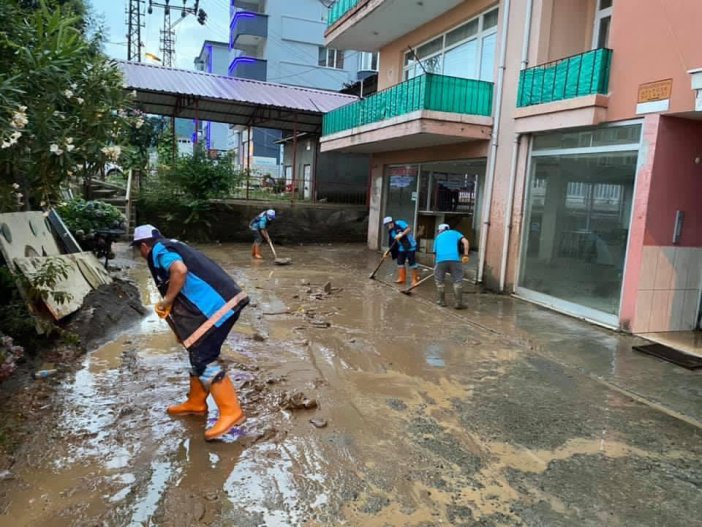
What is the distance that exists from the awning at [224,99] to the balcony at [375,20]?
9.43 ft

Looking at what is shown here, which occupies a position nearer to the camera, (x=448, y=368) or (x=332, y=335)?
(x=448, y=368)

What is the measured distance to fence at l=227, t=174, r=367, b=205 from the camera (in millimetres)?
17719

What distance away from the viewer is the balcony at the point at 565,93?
7109 mm

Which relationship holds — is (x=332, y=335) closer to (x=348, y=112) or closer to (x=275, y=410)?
(x=275, y=410)

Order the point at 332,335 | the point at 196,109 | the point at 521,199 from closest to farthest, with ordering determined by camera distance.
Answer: the point at 332,335, the point at 521,199, the point at 196,109

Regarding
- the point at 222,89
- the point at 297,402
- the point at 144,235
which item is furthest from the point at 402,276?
the point at 222,89

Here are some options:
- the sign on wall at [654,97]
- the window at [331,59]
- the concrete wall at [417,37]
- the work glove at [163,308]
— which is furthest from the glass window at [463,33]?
the window at [331,59]

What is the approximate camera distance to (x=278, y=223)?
53.2 ft

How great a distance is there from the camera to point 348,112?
1299 centimetres

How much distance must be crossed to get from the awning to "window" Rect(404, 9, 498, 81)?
207 inches

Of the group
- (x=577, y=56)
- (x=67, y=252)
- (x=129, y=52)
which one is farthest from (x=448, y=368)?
(x=129, y=52)

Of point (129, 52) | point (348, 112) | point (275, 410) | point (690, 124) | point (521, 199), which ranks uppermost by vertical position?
point (129, 52)

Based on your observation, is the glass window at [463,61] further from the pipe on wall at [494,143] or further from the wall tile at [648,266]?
the wall tile at [648,266]

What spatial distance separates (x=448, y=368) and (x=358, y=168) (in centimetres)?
1478
